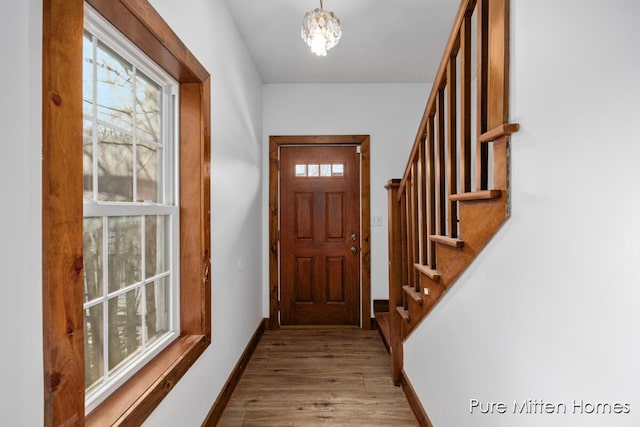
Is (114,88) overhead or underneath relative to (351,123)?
underneath

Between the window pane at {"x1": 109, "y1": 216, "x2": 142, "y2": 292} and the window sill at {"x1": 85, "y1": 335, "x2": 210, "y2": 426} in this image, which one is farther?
the window pane at {"x1": 109, "y1": 216, "x2": 142, "y2": 292}

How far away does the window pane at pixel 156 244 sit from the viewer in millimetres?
1688

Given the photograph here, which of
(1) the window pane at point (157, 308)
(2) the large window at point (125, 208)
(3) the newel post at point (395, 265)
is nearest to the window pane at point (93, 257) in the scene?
(2) the large window at point (125, 208)

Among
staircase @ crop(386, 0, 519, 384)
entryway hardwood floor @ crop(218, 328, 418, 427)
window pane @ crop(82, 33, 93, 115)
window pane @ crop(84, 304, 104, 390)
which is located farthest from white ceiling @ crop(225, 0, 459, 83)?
entryway hardwood floor @ crop(218, 328, 418, 427)

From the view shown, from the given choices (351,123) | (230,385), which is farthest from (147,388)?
(351,123)

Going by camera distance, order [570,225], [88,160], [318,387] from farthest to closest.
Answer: [318,387], [88,160], [570,225]

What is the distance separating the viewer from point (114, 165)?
1.41 m

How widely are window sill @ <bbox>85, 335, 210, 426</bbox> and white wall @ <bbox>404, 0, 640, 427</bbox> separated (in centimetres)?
116

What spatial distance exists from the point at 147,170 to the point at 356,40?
2.07 meters

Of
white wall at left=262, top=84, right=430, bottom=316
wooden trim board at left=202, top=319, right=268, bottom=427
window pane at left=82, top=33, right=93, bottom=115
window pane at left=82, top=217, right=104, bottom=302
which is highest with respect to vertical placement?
white wall at left=262, top=84, right=430, bottom=316

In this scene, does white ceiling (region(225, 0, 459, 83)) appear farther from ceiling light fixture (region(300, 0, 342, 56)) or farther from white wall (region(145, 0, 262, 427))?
ceiling light fixture (region(300, 0, 342, 56))

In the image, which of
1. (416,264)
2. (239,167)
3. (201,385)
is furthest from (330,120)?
(201,385)

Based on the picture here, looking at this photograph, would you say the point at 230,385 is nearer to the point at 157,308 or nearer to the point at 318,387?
the point at 318,387

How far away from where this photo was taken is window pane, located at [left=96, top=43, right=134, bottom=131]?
1332 millimetres
